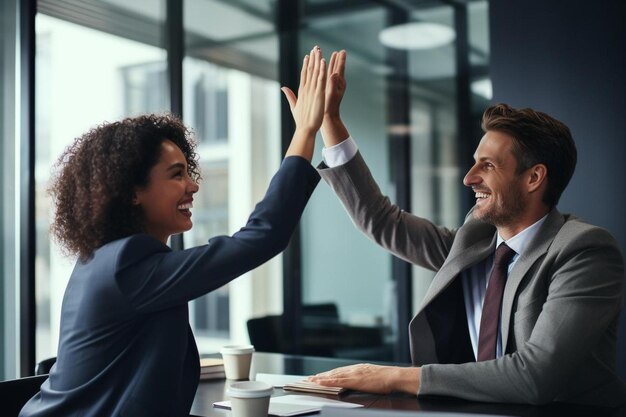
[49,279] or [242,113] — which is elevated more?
[242,113]

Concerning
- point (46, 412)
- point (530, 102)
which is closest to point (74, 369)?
point (46, 412)

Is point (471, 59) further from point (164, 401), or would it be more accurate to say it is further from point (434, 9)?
point (164, 401)

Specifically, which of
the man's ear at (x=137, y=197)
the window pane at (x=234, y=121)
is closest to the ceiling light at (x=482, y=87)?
the window pane at (x=234, y=121)

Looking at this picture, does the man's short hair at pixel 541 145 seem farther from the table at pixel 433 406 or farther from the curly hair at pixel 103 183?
the curly hair at pixel 103 183

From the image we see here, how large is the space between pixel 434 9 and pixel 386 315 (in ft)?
6.47

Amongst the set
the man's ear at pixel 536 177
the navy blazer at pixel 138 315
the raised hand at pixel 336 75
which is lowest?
the navy blazer at pixel 138 315

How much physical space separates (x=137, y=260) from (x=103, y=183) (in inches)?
9.1

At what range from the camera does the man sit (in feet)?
6.02

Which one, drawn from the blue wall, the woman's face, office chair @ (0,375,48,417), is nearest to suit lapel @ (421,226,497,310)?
the woman's face

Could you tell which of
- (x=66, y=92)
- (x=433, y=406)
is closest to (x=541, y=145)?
(x=433, y=406)

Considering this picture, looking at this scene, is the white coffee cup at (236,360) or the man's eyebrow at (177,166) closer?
the man's eyebrow at (177,166)

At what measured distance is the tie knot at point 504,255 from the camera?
7.18ft

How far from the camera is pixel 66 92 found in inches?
155

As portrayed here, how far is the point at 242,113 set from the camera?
540cm
